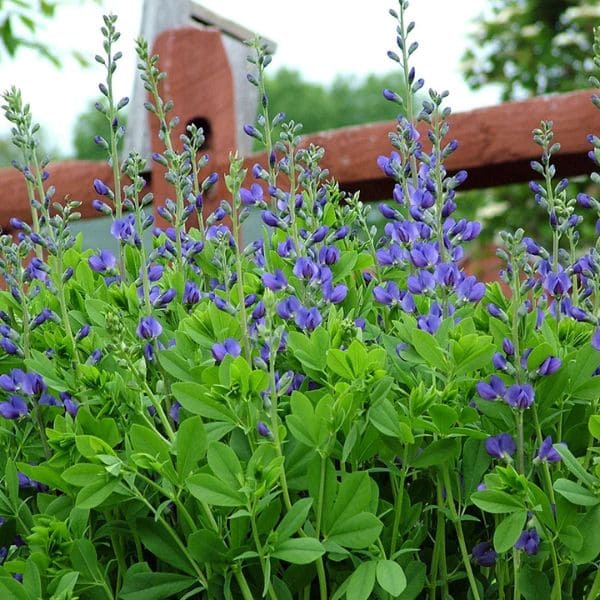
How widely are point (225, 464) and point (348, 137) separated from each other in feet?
8.25

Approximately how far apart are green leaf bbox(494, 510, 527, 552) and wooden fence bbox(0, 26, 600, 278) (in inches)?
88.3

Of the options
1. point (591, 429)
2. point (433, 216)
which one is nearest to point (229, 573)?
point (591, 429)

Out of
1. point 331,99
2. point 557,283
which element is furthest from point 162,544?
point 331,99

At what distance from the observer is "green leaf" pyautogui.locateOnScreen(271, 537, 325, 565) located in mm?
1271

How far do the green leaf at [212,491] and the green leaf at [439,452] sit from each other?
0.82ft

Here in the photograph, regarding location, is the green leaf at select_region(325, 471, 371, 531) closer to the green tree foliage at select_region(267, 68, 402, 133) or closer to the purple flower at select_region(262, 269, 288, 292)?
the purple flower at select_region(262, 269, 288, 292)

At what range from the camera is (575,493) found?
1326 millimetres

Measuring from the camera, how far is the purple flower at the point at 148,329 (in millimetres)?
1474

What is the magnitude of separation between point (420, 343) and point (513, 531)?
0.27 meters

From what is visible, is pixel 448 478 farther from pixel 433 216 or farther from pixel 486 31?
pixel 486 31

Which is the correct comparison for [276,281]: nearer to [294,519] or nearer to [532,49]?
[294,519]

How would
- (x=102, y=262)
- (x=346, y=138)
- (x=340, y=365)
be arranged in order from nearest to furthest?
(x=340, y=365), (x=102, y=262), (x=346, y=138)

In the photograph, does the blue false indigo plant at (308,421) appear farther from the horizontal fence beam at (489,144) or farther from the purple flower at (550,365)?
the horizontal fence beam at (489,144)

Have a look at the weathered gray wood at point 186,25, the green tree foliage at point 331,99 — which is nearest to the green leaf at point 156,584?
the weathered gray wood at point 186,25
